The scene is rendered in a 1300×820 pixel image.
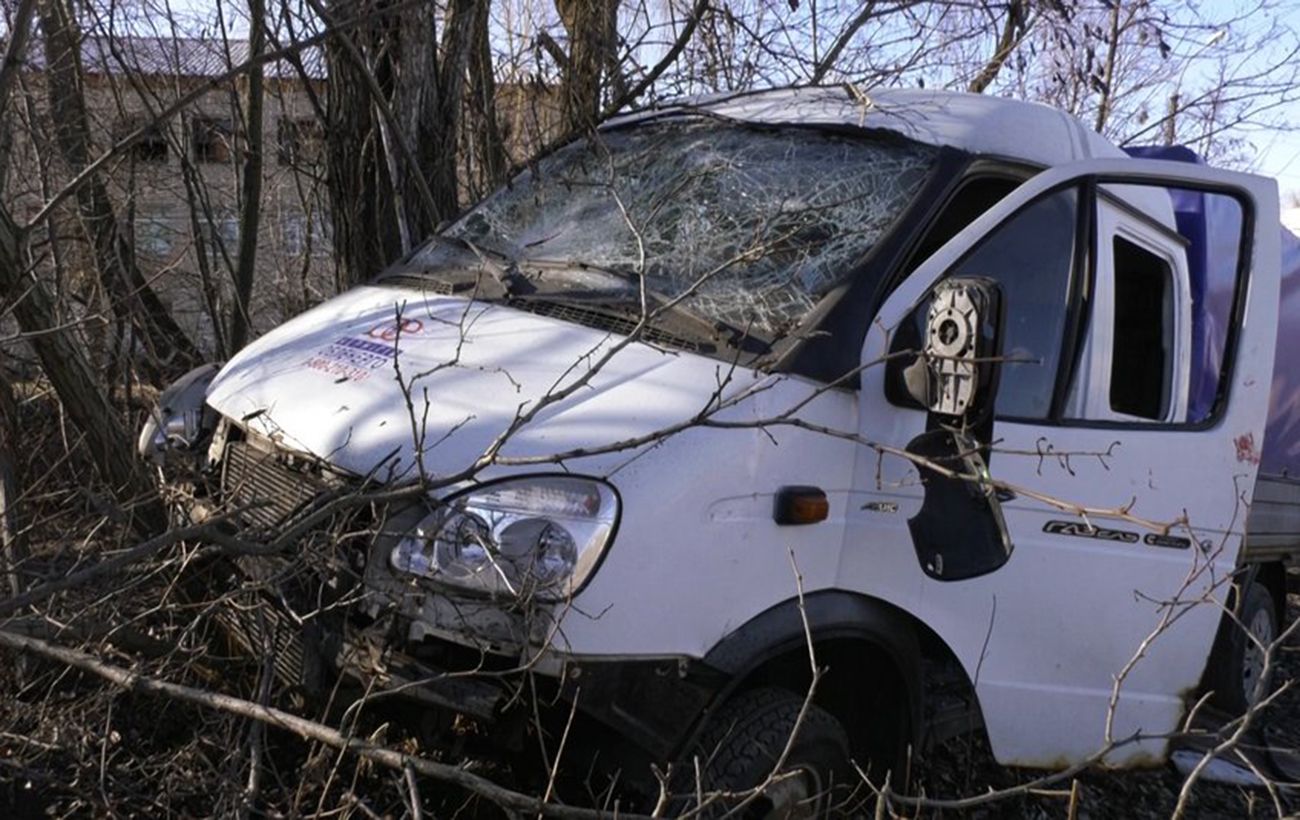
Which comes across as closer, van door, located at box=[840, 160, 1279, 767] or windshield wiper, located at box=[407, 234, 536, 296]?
van door, located at box=[840, 160, 1279, 767]

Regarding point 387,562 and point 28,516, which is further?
point 28,516

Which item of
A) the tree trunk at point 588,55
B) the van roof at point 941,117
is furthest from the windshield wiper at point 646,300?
the tree trunk at point 588,55

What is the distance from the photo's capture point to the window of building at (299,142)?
7.21 m

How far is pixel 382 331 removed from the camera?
3701 mm

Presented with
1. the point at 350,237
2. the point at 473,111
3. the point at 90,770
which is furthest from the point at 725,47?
the point at 90,770

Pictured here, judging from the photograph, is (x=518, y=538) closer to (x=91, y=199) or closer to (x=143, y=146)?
(x=143, y=146)

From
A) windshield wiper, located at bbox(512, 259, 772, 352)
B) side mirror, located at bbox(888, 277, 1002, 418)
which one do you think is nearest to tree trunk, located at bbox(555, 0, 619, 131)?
windshield wiper, located at bbox(512, 259, 772, 352)

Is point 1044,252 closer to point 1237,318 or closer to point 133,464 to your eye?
point 1237,318

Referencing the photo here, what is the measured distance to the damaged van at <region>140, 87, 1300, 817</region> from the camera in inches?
114

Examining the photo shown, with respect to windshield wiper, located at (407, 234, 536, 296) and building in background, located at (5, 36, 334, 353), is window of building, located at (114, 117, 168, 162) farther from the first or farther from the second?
windshield wiper, located at (407, 234, 536, 296)

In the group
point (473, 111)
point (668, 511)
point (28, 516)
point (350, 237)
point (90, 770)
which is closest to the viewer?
point (668, 511)

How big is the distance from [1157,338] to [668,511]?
7.26ft

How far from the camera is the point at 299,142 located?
7.76 metres

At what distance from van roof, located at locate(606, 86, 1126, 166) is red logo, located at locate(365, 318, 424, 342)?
1344 millimetres
